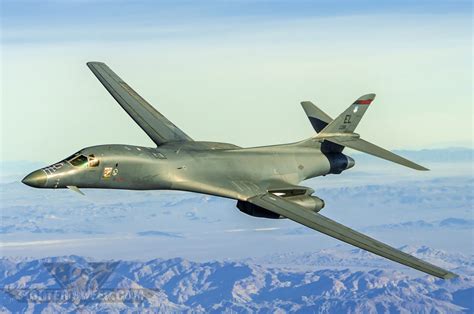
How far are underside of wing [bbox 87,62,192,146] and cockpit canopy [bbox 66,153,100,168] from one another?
10.0 meters

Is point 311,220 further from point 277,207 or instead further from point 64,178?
point 64,178

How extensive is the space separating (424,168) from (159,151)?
16.7 m

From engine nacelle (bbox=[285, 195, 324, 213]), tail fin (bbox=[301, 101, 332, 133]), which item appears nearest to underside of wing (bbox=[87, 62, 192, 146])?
engine nacelle (bbox=[285, 195, 324, 213])

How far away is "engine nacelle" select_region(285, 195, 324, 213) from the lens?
164 feet

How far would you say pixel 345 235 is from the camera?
148 feet

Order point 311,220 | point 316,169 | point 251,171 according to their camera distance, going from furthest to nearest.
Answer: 1. point 316,169
2. point 251,171
3. point 311,220

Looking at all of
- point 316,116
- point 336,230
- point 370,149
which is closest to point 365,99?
point 316,116

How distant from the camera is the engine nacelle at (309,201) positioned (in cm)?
5003

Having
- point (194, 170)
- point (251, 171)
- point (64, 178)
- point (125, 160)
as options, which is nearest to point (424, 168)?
point (251, 171)

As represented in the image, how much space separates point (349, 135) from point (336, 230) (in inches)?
565

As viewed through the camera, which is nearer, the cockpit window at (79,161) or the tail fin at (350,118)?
the cockpit window at (79,161)

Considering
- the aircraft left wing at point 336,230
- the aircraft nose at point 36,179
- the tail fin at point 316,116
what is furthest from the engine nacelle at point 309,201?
the aircraft nose at point 36,179

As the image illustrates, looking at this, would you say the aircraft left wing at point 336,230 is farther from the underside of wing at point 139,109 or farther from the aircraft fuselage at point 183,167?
the underside of wing at point 139,109

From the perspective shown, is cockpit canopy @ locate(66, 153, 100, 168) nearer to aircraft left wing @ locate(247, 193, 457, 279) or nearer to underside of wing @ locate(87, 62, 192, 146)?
aircraft left wing @ locate(247, 193, 457, 279)
